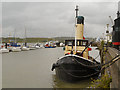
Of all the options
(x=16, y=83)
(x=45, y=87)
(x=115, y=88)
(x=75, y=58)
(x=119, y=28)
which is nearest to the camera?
(x=115, y=88)

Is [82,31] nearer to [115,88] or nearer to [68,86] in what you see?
[68,86]

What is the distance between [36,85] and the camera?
39.1ft

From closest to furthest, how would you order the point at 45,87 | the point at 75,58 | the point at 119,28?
the point at 75,58 < the point at 45,87 < the point at 119,28

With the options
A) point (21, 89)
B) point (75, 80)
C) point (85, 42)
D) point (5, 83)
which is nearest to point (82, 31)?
point (85, 42)

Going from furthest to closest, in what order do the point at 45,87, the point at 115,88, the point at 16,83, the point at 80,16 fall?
the point at 80,16, the point at 16,83, the point at 45,87, the point at 115,88

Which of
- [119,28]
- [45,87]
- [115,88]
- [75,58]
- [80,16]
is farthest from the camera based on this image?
[119,28]

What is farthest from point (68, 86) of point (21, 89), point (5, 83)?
point (5, 83)

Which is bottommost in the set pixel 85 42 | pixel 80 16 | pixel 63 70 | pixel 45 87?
pixel 45 87

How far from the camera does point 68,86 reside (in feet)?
35.8

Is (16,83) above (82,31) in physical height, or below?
below

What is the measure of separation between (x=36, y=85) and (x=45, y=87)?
90 centimetres

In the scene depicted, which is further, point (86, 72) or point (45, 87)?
point (45, 87)

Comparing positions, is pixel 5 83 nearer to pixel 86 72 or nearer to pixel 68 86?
pixel 68 86

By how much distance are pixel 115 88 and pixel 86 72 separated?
519 centimetres
